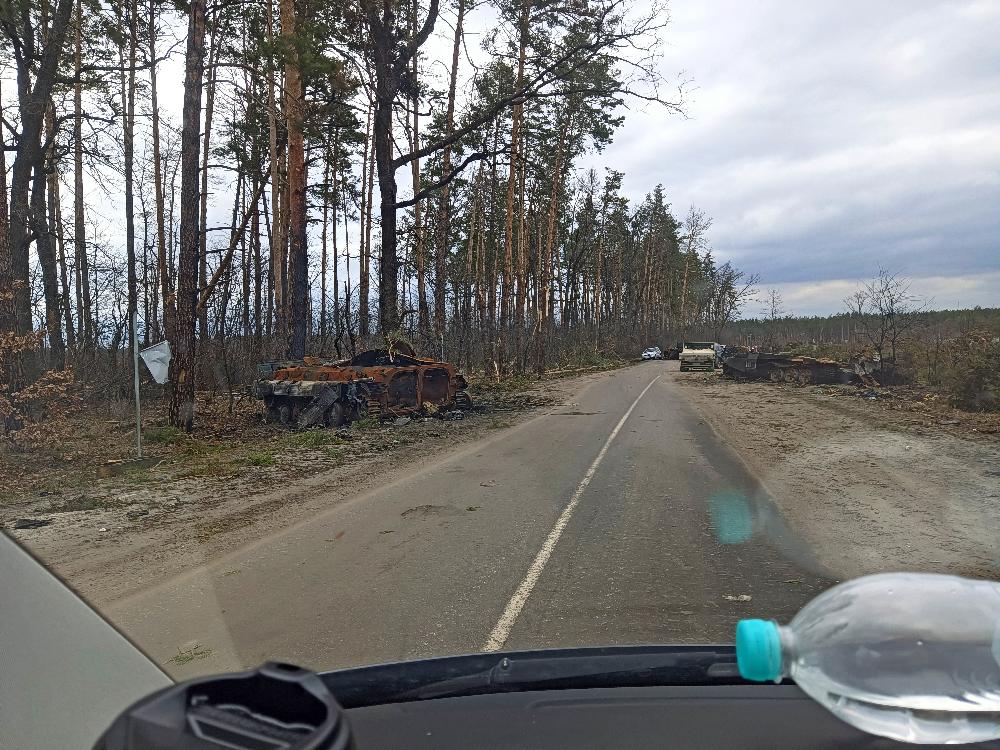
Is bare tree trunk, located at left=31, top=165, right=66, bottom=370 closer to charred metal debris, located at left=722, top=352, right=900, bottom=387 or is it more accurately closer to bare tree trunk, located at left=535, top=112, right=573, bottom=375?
bare tree trunk, located at left=535, top=112, right=573, bottom=375

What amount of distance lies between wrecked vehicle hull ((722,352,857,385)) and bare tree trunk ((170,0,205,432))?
69.8ft

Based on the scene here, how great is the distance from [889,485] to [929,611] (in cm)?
913

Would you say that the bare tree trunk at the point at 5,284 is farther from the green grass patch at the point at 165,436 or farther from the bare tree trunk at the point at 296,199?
the bare tree trunk at the point at 296,199

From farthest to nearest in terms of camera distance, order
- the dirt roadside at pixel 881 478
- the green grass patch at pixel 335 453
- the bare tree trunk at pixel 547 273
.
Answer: the bare tree trunk at pixel 547 273, the green grass patch at pixel 335 453, the dirt roadside at pixel 881 478

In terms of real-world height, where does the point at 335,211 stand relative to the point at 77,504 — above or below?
above

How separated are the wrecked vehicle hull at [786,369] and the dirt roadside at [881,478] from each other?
6.67 m

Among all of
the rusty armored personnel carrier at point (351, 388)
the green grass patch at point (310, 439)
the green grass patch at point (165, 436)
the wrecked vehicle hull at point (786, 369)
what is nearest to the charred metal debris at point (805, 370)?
the wrecked vehicle hull at point (786, 369)

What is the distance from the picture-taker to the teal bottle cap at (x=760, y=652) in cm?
147

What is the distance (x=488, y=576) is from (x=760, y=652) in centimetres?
475

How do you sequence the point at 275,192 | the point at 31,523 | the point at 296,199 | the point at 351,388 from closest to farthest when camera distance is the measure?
1. the point at 31,523
2. the point at 351,388
3. the point at 296,199
4. the point at 275,192

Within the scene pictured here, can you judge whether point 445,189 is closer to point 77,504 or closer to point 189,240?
point 189,240

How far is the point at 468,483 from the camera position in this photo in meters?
10.2

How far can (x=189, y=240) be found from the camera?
15.7m

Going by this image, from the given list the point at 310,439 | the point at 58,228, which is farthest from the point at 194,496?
the point at 58,228
